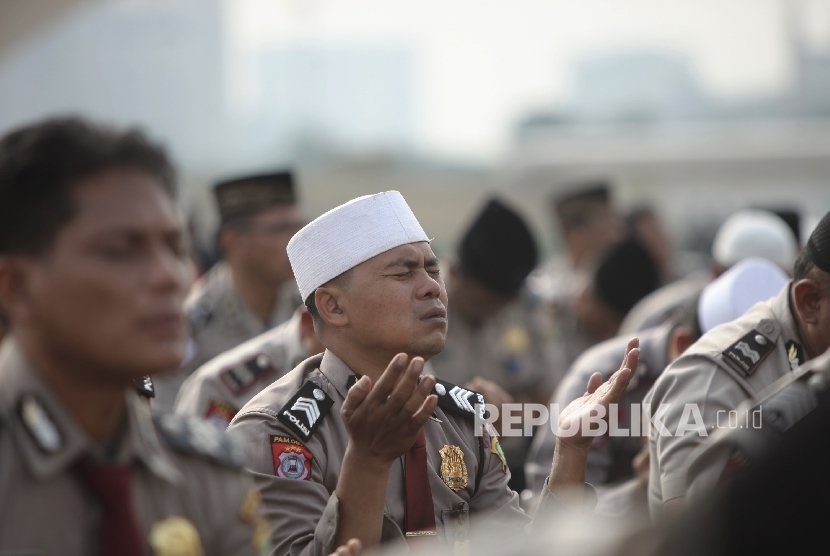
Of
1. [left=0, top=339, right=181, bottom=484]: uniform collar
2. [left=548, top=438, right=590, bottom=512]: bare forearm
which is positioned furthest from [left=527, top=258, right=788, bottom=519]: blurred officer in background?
[left=0, top=339, right=181, bottom=484]: uniform collar

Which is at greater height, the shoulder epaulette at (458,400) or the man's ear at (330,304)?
the man's ear at (330,304)

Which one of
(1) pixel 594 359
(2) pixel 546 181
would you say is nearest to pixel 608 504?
(1) pixel 594 359

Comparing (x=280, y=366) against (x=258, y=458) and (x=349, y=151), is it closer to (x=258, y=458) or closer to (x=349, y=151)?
(x=258, y=458)

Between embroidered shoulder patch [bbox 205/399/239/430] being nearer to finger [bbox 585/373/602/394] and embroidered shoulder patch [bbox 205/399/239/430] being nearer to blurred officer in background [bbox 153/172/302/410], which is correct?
blurred officer in background [bbox 153/172/302/410]

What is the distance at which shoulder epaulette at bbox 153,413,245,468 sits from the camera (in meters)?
2.48

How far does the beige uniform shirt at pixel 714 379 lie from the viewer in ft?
11.5

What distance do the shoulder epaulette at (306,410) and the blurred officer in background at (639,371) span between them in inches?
61.0

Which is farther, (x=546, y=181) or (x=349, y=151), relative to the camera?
(x=349, y=151)

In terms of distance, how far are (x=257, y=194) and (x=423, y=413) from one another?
13.3 feet

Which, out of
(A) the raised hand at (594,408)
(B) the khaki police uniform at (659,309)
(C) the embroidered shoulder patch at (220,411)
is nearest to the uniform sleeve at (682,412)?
(A) the raised hand at (594,408)

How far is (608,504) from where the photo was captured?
457 centimetres

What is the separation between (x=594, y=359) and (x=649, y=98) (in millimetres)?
50226

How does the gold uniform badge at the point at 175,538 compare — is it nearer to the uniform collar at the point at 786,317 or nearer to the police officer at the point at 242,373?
the police officer at the point at 242,373

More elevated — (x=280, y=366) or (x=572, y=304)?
(x=280, y=366)
